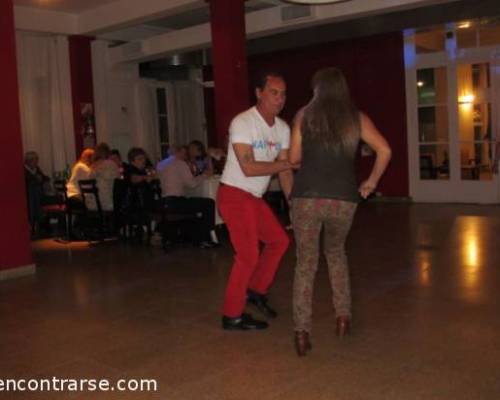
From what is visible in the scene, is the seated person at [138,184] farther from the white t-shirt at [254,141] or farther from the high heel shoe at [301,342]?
the high heel shoe at [301,342]

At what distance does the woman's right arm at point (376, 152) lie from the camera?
310 cm

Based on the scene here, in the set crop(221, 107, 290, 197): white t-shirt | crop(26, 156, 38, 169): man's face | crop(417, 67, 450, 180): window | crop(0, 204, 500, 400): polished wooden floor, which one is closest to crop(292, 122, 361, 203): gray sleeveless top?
crop(221, 107, 290, 197): white t-shirt

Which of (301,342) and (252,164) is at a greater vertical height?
(252,164)

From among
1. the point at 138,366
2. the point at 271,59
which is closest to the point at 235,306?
the point at 138,366

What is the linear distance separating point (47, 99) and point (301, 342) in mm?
8227

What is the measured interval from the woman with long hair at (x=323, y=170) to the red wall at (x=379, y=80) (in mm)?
7429

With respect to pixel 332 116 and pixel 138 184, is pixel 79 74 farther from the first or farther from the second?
pixel 332 116

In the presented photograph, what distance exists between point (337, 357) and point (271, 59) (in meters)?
9.05

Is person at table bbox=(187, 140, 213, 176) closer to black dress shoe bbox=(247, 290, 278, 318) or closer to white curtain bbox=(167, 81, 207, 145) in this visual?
black dress shoe bbox=(247, 290, 278, 318)

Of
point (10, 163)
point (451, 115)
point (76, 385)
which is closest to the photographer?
point (76, 385)

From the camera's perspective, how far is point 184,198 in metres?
6.79

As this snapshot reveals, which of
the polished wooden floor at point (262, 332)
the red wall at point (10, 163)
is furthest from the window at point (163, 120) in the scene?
the red wall at point (10, 163)

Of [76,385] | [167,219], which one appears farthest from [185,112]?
[76,385]

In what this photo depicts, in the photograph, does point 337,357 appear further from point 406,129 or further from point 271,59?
point 271,59
